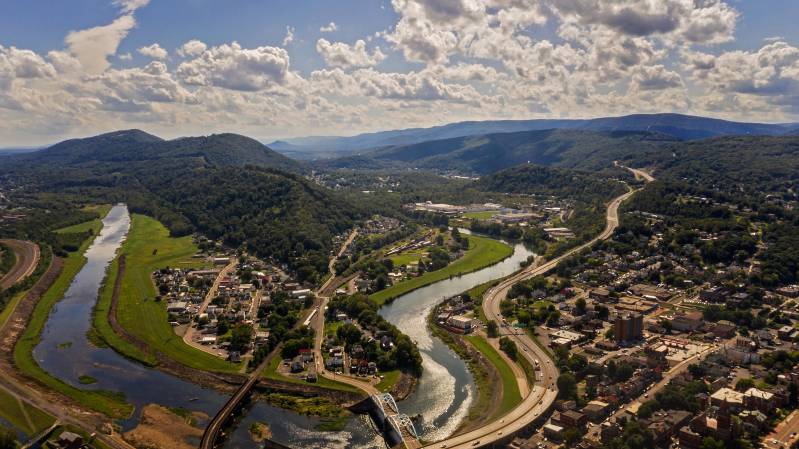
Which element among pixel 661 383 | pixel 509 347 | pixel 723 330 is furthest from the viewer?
pixel 723 330

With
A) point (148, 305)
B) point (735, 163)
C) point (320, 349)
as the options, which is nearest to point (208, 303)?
point (148, 305)

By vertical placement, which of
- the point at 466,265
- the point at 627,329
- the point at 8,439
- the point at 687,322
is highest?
the point at 8,439

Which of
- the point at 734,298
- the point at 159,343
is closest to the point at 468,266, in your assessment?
the point at 734,298

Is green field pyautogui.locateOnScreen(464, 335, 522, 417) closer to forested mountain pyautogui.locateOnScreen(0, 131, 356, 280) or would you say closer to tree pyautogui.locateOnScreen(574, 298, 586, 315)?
tree pyautogui.locateOnScreen(574, 298, 586, 315)

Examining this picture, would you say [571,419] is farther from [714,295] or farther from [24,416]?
[24,416]

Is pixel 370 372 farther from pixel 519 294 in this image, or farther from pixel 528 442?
pixel 519 294
